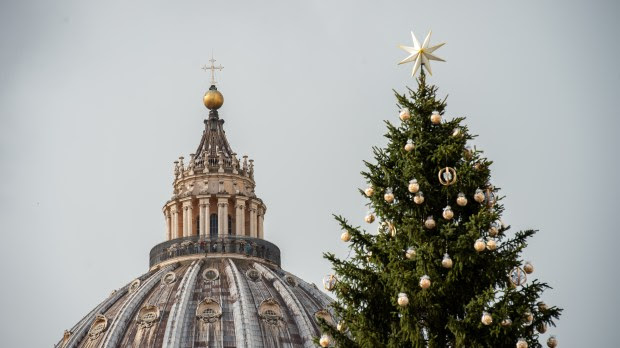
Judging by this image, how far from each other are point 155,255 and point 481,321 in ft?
276

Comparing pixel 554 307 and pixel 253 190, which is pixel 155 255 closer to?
pixel 253 190

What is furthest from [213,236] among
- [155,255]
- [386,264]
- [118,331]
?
[386,264]

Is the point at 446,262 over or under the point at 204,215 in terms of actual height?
under

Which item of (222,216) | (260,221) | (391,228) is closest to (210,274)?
(222,216)

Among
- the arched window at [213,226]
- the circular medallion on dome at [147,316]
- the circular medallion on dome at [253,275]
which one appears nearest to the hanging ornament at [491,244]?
the circular medallion on dome at [147,316]

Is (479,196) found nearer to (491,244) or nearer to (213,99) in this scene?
(491,244)

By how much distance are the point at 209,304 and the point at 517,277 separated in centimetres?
7154

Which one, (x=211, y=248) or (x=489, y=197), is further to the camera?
(x=211, y=248)

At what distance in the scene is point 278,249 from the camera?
373ft

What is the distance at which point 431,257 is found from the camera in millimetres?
29672

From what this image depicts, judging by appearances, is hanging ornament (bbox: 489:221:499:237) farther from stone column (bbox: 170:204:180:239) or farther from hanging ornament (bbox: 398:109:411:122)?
stone column (bbox: 170:204:180:239)

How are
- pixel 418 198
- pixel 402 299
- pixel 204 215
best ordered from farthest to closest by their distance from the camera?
1. pixel 204 215
2. pixel 418 198
3. pixel 402 299

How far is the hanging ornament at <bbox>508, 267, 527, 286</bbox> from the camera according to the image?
29016 millimetres

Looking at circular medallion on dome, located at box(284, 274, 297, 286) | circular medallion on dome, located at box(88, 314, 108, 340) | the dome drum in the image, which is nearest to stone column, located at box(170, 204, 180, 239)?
the dome drum
